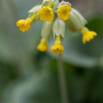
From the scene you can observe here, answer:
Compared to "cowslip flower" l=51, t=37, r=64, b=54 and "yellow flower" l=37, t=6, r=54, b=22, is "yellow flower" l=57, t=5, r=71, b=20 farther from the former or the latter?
"cowslip flower" l=51, t=37, r=64, b=54

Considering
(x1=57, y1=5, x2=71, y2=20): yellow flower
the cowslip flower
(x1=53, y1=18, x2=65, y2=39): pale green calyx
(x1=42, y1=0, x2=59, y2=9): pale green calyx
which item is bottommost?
the cowslip flower

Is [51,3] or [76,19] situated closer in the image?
[51,3]

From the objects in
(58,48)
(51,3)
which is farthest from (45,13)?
(58,48)

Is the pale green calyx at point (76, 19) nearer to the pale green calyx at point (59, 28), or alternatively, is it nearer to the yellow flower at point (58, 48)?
the pale green calyx at point (59, 28)

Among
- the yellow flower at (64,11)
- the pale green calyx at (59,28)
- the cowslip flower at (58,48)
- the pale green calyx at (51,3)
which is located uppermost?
the pale green calyx at (51,3)

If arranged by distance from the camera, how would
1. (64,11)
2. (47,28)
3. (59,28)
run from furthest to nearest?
(47,28), (59,28), (64,11)

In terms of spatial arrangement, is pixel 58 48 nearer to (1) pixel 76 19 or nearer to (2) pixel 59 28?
(2) pixel 59 28

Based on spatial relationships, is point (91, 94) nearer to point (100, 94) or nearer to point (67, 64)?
point (100, 94)

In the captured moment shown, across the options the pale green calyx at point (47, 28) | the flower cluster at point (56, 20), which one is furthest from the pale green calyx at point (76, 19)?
the pale green calyx at point (47, 28)

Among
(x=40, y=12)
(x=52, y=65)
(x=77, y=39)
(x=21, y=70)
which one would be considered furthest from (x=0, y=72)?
(x=40, y=12)

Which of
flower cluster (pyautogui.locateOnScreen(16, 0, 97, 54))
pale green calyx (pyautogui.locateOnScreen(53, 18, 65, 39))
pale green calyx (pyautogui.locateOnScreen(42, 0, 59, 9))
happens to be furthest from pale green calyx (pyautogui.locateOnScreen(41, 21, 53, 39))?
pale green calyx (pyautogui.locateOnScreen(42, 0, 59, 9))

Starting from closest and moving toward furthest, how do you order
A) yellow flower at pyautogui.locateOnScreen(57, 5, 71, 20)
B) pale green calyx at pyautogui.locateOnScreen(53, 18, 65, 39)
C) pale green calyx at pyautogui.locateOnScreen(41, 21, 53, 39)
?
yellow flower at pyautogui.locateOnScreen(57, 5, 71, 20) < pale green calyx at pyautogui.locateOnScreen(53, 18, 65, 39) < pale green calyx at pyautogui.locateOnScreen(41, 21, 53, 39)

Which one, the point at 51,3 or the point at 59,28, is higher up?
the point at 51,3
